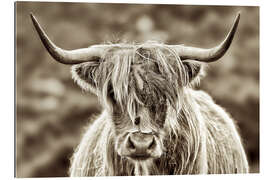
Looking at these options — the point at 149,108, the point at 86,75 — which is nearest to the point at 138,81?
the point at 149,108

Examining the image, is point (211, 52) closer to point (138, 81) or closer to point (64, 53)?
point (138, 81)

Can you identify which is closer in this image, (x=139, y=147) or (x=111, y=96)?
(x=139, y=147)

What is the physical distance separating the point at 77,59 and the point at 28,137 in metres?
0.77

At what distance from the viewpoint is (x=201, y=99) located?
4.79 metres

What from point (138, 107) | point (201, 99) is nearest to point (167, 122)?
point (138, 107)

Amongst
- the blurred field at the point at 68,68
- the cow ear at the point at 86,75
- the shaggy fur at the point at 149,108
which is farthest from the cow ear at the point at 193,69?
the cow ear at the point at 86,75

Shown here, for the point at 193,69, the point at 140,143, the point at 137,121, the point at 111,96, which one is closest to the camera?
the point at 140,143

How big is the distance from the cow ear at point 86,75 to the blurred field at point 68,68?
0.13m

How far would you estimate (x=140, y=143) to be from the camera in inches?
162

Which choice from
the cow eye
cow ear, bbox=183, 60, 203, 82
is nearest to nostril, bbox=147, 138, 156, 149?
the cow eye

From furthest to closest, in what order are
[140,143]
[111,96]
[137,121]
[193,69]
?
[193,69], [111,96], [137,121], [140,143]

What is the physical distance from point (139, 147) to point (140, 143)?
31 millimetres

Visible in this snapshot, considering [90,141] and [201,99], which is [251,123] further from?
[90,141]

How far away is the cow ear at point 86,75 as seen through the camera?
4.36 m
